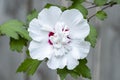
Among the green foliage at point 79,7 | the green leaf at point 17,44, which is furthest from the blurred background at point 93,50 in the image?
the green leaf at point 17,44

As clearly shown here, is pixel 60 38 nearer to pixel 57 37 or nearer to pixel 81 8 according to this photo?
pixel 57 37

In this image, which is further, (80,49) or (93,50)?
(93,50)

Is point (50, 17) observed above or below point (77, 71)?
above

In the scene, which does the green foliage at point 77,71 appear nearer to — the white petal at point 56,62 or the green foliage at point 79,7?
the white petal at point 56,62

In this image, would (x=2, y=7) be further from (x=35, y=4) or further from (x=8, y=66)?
(x=8, y=66)

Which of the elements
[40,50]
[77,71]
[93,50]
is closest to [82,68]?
[77,71]

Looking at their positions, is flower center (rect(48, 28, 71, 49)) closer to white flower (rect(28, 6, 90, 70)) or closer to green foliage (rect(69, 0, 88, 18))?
white flower (rect(28, 6, 90, 70))

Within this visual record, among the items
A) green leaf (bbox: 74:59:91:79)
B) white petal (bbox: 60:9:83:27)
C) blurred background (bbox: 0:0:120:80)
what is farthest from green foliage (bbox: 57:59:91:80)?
blurred background (bbox: 0:0:120:80)
